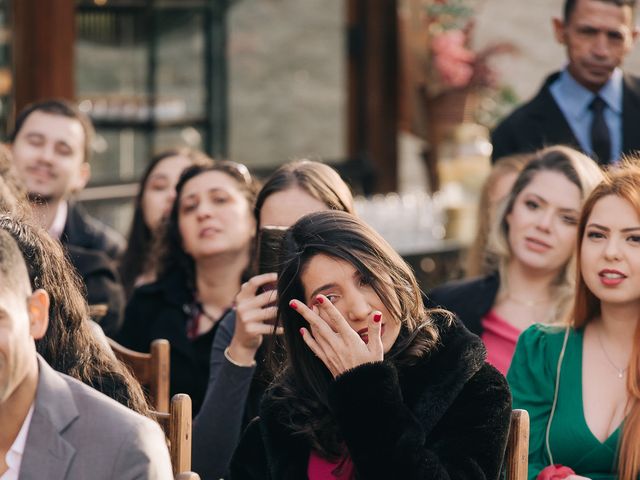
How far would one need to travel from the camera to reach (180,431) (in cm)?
268

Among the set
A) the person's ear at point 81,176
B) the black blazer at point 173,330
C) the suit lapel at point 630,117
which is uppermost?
the suit lapel at point 630,117

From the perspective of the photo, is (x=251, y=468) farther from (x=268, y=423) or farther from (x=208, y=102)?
(x=208, y=102)

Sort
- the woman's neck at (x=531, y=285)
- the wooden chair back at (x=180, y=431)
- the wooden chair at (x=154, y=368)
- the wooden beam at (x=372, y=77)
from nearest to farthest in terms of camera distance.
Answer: the wooden chair back at (x=180, y=431)
the wooden chair at (x=154, y=368)
the woman's neck at (x=531, y=285)
the wooden beam at (x=372, y=77)

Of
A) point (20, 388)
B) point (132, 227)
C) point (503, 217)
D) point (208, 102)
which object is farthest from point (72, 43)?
point (20, 388)

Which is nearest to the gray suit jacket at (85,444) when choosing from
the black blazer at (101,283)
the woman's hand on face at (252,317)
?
the woman's hand on face at (252,317)

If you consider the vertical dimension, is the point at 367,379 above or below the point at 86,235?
above

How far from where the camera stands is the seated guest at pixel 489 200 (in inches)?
172

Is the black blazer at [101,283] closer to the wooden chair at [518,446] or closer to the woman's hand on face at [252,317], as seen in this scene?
the woman's hand on face at [252,317]

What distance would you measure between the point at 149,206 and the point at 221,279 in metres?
1.17

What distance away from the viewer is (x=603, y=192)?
309 centimetres

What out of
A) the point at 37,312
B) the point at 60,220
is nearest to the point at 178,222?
the point at 60,220

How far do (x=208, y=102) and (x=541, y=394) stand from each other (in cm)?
525

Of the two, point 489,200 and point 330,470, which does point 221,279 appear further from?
point 330,470

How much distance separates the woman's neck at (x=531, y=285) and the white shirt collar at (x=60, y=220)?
5.86 feet
